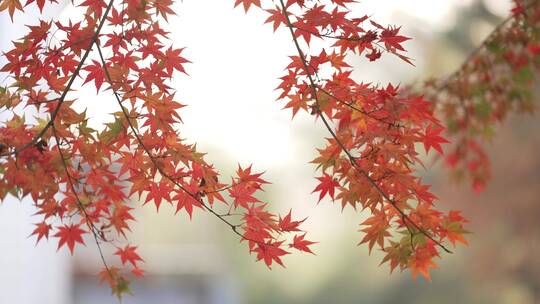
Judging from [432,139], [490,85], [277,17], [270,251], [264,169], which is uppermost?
[264,169]

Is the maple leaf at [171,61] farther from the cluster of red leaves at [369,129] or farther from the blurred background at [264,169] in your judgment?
the blurred background at [264,169]

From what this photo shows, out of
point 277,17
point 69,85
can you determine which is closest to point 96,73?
point 69,85

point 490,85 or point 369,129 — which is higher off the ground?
point 490,85

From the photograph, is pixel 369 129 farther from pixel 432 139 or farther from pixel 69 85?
pixel 69 85

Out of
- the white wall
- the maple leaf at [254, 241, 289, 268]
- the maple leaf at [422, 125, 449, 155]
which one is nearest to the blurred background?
the white wall

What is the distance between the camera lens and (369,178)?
4.70 ft

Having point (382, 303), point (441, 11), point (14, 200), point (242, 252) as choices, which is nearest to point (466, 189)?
point (441, 11)

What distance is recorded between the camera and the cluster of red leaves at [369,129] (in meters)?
1.45

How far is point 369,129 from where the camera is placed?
1.45m

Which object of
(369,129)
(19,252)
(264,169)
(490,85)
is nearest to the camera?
(369,129)

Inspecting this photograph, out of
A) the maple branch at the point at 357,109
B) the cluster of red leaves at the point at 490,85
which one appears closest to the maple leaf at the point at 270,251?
the maple branch at the point at 357,109

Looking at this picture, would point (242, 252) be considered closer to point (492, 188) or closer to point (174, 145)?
point (492, 188)

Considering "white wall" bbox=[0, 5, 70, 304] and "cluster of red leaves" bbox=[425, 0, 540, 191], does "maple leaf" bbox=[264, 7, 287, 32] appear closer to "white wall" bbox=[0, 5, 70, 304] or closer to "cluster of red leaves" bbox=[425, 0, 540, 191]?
"cluster of red leaves" bbox=[425, 0, 540, 191]

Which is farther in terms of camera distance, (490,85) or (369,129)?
→ (490,85)
